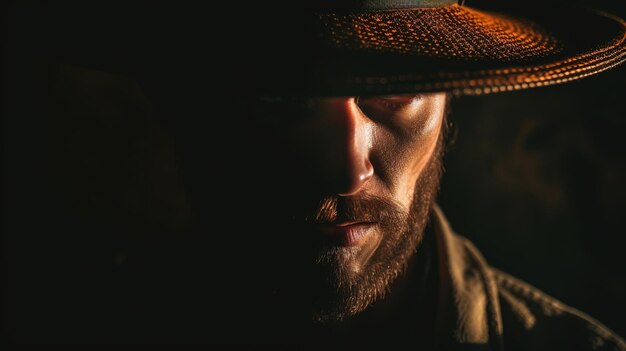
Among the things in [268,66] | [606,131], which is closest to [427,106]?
[268,66]

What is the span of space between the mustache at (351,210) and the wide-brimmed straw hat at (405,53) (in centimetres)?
47

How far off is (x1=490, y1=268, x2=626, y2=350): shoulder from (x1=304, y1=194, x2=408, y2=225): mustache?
30.6 inches

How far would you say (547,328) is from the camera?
1.68 m

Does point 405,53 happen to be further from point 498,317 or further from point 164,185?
point 164,185

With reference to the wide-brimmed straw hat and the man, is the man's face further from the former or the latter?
the wide-brimmed straw hat

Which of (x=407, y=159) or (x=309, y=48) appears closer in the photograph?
(x=309, y=48)

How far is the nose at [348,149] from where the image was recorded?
112 centimetres

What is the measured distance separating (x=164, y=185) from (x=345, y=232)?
4.99ft

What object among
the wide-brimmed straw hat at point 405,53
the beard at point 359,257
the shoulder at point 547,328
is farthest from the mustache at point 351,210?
the shoulder at point 547,328

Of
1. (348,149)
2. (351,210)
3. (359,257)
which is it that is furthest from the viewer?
(359,257)

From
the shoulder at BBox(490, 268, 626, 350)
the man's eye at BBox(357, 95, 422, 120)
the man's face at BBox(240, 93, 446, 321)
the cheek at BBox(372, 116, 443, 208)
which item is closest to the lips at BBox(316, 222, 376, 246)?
the man's face at BBox(240, 93, 446, 321)

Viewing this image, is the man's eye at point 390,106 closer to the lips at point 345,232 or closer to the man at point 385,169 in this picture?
the man at point 385,169

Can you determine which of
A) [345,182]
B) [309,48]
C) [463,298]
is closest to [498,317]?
[463,298]

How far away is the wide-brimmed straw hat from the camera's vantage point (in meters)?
0.80
